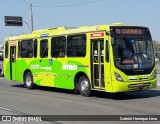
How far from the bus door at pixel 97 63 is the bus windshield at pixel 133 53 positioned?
669 mm

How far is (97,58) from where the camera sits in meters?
15.0

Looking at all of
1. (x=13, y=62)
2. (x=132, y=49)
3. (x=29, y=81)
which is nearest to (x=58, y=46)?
(x=29, y=81)

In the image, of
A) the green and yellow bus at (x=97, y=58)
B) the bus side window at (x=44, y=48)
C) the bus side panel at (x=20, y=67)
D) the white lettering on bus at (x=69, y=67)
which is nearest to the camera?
A: the green and yellow bus at (x=97, y=58)

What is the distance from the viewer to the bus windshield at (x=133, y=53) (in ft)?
47.3

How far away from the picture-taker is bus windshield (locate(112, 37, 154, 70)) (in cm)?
1441

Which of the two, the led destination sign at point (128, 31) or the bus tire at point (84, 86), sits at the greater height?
the led destination sign at point (128, 31)

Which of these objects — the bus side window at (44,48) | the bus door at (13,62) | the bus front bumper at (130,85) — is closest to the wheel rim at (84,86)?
the bus front bumper at (130,85)

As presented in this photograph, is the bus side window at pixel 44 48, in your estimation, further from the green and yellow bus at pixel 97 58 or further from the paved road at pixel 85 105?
the paved road at pixel 85 105

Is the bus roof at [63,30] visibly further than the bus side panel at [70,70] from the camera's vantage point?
No

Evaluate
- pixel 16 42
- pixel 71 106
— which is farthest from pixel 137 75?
pixel 16 42

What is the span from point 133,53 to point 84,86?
8.19 feet

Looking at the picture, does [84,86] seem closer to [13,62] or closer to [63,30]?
[63,30]

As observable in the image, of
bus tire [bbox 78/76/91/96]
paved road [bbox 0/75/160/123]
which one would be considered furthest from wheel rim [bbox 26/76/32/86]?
bus tire [bbox 78/76/91/96]

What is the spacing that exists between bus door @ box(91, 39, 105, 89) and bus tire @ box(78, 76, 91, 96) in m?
0.41
